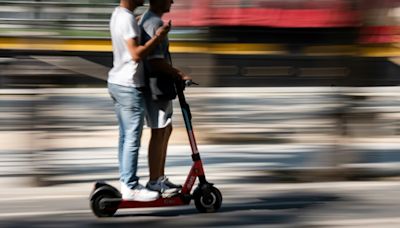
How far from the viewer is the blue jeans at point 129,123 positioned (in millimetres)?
5762

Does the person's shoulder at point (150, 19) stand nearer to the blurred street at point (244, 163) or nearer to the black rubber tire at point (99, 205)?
the black rubber tire at point (99, 205)

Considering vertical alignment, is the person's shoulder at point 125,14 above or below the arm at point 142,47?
above

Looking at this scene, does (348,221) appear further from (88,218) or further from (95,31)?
(95,31)

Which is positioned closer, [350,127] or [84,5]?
[350,127]

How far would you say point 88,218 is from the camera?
19.8 feet

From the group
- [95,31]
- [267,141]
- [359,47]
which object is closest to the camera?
[359,47]

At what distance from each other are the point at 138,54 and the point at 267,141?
14.5 ft

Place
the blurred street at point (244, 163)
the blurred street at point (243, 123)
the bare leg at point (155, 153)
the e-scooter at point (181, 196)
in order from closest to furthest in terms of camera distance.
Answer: the e-scooter at point (181, 196), the bare leg at point (155, 153), the blurred street at point (244, 163), the blurred street at point (243, 123)

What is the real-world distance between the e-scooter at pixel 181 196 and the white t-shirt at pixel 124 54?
12.5 inches

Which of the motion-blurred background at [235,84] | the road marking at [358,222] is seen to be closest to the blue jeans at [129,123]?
the road marking at [358,222]

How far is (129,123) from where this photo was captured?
19.0 feet

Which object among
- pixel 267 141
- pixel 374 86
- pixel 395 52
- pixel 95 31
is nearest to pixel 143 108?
pixel 374 86

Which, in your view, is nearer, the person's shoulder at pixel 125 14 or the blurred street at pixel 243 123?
the person's shoulder at pixel 125 14

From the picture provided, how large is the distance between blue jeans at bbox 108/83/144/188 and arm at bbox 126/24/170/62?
0.25 metres
